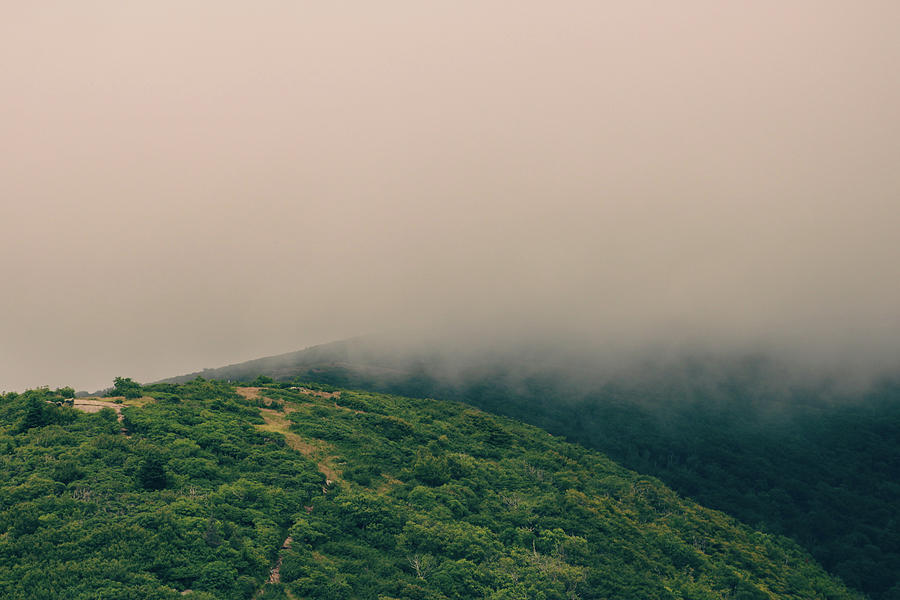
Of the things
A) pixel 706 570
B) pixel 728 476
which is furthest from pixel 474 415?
pixel 728 476

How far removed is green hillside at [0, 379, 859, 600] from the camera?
30.2 m

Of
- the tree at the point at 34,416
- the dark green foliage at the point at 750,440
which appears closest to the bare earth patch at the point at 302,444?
the tree at the point at 34,416

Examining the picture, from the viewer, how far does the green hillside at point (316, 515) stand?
3016cm

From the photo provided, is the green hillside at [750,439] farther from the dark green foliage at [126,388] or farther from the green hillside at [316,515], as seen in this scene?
the dark green foliage at [126,388]

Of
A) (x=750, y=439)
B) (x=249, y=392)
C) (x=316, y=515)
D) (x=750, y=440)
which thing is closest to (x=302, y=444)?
(x=316, y=515)

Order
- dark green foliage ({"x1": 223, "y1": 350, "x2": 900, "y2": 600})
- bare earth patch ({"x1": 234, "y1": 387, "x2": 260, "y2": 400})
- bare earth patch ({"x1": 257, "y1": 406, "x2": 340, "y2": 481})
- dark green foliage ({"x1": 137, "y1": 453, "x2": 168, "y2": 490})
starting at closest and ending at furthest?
1. dark green foliage ({"x1": 137, "y1": 453, "x2": 168, "y2": 490})
2. bare earth patch ({"x1": 257, "y1": 406, "x2": 340, "y2": 481})
3. bare earth patch ({"x1": 234, "y1": 387, "x2": 260, "y2": 400})
4. dark green foliage ({"x1": 223, "y1": 350, "x2": 900, "y2": 600})

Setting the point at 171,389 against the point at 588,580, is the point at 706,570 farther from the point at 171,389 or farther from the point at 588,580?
the point at 171,389

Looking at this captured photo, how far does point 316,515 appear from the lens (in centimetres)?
3953

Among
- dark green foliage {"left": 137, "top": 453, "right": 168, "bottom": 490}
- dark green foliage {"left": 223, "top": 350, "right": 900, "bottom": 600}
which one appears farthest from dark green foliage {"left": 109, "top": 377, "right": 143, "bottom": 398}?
dark green foliage {"left": 223, "top": 350, "right": 900, "bottom": 600}

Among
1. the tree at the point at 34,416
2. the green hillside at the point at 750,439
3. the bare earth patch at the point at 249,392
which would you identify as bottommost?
the green hillside at the point at 750,439

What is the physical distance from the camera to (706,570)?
169 ft

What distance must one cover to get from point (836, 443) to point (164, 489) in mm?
171008

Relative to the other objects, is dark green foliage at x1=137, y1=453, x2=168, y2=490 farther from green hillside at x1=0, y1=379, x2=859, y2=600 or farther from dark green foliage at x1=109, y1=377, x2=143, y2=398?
dark green foliage at x1=109, y1=377, x2=143, y2=398

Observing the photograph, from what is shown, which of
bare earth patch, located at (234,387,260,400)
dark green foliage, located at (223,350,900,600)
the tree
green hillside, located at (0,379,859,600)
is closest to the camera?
green hillside, located at (0,379,859,600)
